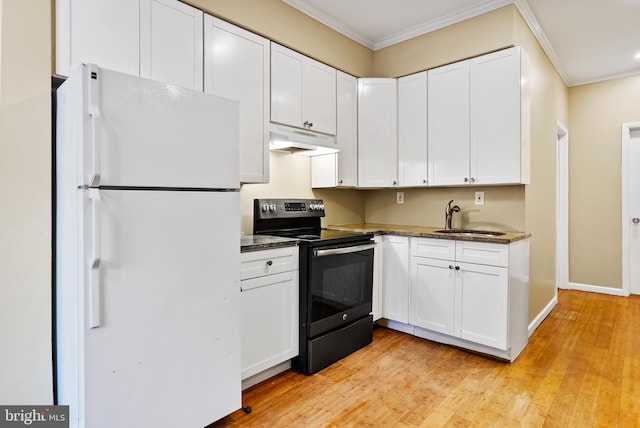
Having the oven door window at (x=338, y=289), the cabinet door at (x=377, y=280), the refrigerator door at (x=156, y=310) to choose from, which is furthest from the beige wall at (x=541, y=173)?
the refrigerator door at (x=156, y=310)

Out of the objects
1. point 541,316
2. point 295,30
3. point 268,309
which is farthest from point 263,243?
point 541,316

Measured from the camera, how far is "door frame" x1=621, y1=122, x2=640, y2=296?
14.0 ft

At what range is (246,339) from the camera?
2105 mm

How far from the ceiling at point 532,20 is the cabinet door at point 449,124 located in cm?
44

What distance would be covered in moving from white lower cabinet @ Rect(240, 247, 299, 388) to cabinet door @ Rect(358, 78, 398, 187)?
1.38m

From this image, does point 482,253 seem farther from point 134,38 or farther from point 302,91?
point 134,38

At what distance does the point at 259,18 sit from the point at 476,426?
282 centimetres

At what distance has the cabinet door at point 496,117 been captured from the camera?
2.76 metres

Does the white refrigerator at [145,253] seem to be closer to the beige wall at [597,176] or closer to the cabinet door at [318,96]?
the cabinet door at [318,96]

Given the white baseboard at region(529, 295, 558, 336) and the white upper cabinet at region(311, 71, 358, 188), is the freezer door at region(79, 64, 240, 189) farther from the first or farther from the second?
the white baseboard at region(529, 295, 558, 336)

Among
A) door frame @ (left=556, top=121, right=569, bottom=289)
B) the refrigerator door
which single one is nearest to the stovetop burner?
the refrigerator door

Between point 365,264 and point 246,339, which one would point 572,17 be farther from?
point 246,339

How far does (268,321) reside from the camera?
222cm

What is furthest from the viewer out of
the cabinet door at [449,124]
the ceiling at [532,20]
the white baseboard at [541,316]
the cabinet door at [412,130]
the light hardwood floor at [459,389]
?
the cabinet door at [412,130]
